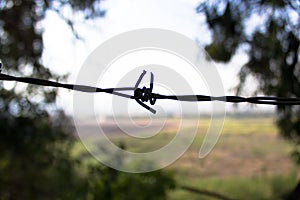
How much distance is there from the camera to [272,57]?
3.05 metres

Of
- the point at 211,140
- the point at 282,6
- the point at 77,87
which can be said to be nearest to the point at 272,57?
the point at 282,6

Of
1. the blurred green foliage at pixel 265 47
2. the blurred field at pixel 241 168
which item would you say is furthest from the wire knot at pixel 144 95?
the blurred field at pixel 241 168

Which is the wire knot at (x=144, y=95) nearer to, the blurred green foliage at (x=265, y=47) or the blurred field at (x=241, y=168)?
the blurred green foliage at (x=265, y=47)

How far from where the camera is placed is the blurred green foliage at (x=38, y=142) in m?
3.40

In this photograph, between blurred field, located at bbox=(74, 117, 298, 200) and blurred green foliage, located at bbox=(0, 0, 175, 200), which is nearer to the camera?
blurred green foliage, located at bbox=(0, 0, 175, 200)

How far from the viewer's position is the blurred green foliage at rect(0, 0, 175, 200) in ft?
11.2

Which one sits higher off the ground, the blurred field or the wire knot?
the wire knot

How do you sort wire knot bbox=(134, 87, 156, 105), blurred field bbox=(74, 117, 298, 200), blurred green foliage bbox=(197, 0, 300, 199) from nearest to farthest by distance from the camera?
wire knot bbox=(134, 87, 156, 105) → blurred green foliage bbox=(197, 0, 300, 199) → blurred field bbox=(74, 117, 298, 200)

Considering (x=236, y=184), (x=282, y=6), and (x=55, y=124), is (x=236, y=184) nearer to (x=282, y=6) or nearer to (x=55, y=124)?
(x=55, y=124)

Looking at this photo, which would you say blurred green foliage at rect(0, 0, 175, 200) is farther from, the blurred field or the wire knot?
the wire knot

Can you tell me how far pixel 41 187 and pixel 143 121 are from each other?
314 centimetres

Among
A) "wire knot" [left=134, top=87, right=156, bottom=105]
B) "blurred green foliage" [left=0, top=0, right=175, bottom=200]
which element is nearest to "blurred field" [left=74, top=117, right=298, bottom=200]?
"blurred green foliage" [left=0, top=0, right=175, bottom=200]

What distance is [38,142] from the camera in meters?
4.07

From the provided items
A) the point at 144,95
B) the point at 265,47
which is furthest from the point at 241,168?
the point at 144,95
